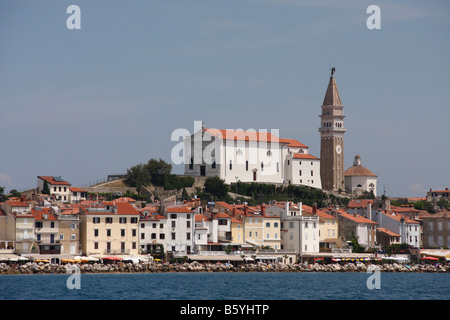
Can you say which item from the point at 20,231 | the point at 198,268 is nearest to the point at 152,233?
the point at 198,268

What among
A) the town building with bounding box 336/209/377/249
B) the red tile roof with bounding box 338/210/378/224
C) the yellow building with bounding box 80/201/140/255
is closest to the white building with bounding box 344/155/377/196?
the red tile roof with bounding box 338/210/378/224

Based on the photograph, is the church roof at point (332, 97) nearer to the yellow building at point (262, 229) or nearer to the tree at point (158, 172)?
the tree at point (158, 172)

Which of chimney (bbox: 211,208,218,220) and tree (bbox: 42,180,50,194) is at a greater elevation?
tree (bbox: 42,180,50,194)

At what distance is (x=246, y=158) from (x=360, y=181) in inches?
744

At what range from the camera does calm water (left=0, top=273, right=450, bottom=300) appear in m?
56.8

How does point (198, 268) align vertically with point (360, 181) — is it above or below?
below

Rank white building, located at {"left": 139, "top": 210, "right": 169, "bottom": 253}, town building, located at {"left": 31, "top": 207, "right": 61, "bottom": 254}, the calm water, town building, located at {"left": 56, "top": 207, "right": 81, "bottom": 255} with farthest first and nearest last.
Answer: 1. white building, located at {"left": 139, "top": 210, "right": 169, "bottom": 253}
2. town building, located at {"left": 56, "top": 207, "right": 81, "bottom": 255}
3. town building, located at {"left": 31, "top": 207, "right": 61, "bottom": 254}
4. the calm water

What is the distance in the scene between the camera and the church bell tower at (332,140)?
132m

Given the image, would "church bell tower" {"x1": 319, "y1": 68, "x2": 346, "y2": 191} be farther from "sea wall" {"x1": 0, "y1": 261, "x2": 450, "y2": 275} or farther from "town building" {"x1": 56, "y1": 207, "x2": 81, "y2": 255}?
"town building" {"x1": 56, "y1": 207, "x2": 81, "y2": 255}

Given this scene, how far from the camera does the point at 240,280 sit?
6881 cm

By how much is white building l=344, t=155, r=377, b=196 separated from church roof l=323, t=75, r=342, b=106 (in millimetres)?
9477

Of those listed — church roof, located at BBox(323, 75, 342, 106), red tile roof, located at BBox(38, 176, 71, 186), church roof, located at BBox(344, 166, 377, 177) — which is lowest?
red tile roof, located at BBox(38, 176, 71, 186)

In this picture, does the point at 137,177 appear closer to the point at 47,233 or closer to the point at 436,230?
the point at 436,230

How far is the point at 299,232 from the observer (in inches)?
3337
